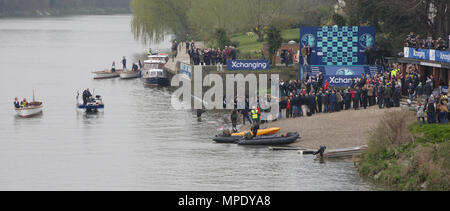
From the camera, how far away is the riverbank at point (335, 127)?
150 ft

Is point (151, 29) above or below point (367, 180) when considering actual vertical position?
above

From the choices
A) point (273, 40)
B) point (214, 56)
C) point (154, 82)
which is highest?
point (273, 40)

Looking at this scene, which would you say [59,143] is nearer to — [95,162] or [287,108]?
[95,162]

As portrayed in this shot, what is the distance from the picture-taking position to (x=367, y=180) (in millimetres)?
38500

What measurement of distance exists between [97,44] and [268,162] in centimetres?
8905

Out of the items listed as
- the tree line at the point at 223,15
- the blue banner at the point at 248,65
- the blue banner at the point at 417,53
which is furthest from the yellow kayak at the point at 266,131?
the tree line at the point at 223,15

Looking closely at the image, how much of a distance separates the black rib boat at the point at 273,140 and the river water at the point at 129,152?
0.83m

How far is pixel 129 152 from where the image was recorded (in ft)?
157

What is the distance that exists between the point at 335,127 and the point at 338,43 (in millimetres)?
18872

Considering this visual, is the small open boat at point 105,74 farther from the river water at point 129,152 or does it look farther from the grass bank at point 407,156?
the grass bank at point 407,156

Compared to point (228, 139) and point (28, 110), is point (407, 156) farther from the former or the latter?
point (28, 110)

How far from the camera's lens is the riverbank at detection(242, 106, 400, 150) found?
45.8 meters

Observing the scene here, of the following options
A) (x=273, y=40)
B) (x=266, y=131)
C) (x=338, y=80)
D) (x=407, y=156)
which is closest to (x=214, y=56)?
(x=273, y=40)

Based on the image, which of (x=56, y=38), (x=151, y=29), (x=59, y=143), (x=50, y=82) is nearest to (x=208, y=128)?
(x=59, y=143)
